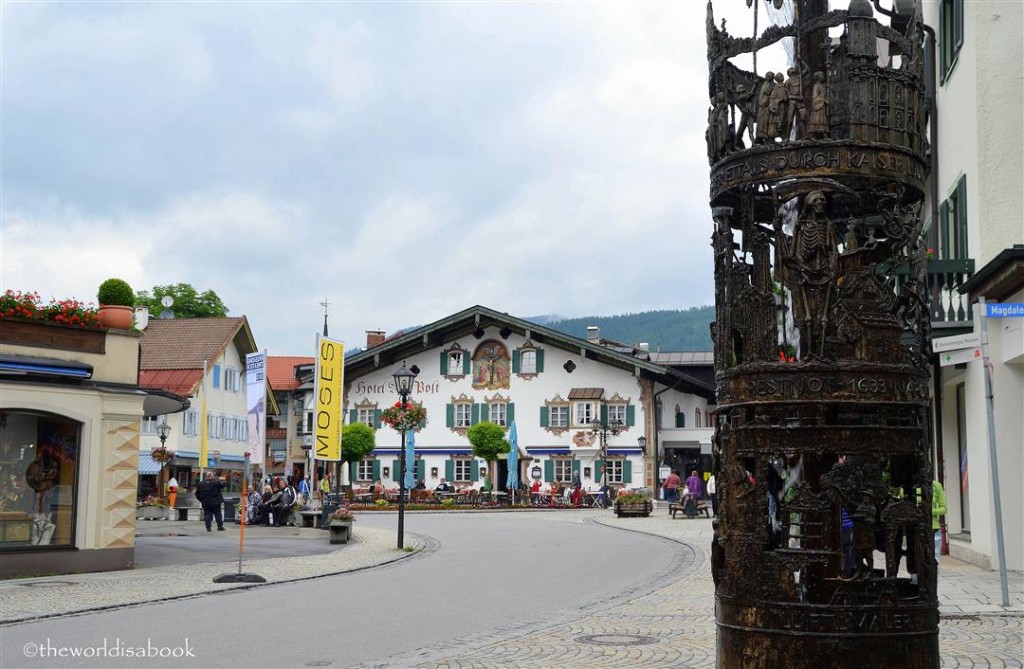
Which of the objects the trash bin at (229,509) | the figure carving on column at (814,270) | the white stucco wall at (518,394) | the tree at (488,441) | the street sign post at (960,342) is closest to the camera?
the figure carving on column at (814,270)

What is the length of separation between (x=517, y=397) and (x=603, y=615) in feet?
164

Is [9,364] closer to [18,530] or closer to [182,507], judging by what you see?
[18,530]

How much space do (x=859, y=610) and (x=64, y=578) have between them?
15.5 meters

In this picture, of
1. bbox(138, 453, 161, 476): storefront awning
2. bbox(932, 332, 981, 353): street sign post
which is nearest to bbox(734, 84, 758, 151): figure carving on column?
bbox(932, 332, 981, 353): street sign post

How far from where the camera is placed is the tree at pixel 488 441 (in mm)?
56844

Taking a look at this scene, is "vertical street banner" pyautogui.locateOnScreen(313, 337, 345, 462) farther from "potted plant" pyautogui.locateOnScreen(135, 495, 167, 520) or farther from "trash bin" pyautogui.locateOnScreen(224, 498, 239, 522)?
"potted plant" pyautogui.locateOnScreen(135, 495, 167, 520)

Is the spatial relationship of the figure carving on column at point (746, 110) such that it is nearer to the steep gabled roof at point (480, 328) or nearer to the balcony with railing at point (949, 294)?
the balcony with railing at point (949, 294)

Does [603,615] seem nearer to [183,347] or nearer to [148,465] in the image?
[148,465]

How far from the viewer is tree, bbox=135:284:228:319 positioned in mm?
75750

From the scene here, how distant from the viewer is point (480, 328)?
64.5 metres

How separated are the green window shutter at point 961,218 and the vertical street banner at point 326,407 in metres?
17.3

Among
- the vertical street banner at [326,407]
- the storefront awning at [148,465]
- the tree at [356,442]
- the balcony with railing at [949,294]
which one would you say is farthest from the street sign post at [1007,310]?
the storefront awning at [148,465]

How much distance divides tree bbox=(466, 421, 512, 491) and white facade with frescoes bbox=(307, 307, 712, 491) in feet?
18.1

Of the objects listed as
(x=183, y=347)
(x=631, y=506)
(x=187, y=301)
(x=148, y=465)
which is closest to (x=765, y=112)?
(x=631, y=506)
